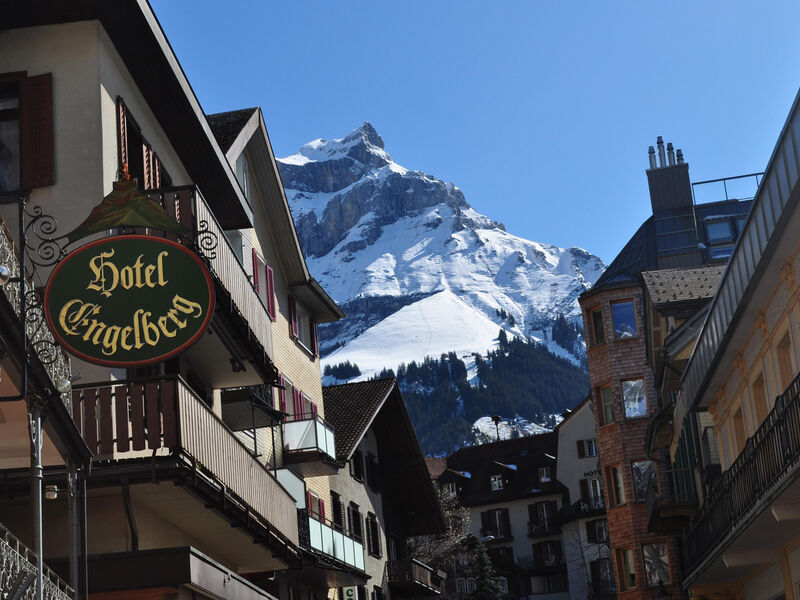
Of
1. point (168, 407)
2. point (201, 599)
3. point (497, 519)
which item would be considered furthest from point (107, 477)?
point (497, 519)

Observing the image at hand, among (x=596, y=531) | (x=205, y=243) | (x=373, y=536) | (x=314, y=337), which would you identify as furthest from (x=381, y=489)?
(x=596, y=531)

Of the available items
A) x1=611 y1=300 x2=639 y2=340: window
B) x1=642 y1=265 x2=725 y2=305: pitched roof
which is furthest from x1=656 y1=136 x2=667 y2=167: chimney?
x1=642 y1=265 x2=725 y2=305: pitched roof

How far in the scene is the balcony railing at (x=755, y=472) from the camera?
16.9 metres

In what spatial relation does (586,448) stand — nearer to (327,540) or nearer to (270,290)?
(327,540)

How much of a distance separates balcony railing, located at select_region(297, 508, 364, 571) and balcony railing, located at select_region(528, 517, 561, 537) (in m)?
58.3

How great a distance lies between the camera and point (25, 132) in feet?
60.2

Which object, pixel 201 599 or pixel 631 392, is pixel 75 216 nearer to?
pixel 201 599

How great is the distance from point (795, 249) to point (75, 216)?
943 centimetres

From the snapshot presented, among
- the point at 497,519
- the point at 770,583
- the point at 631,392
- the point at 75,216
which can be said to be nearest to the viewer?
the point at 75,216

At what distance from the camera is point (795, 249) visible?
1833cm

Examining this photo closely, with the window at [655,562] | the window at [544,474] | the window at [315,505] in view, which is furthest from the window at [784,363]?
the window at [544,474]

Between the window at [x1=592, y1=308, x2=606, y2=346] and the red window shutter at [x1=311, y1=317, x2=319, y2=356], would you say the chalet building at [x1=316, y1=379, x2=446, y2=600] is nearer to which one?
the red window shutter at [x1=311, y1=317, x2=319, y2=356]

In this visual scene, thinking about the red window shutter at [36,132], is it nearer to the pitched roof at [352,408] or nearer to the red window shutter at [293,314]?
the red window shutter at [293,314]

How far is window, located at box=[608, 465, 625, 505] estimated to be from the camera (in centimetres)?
4953
